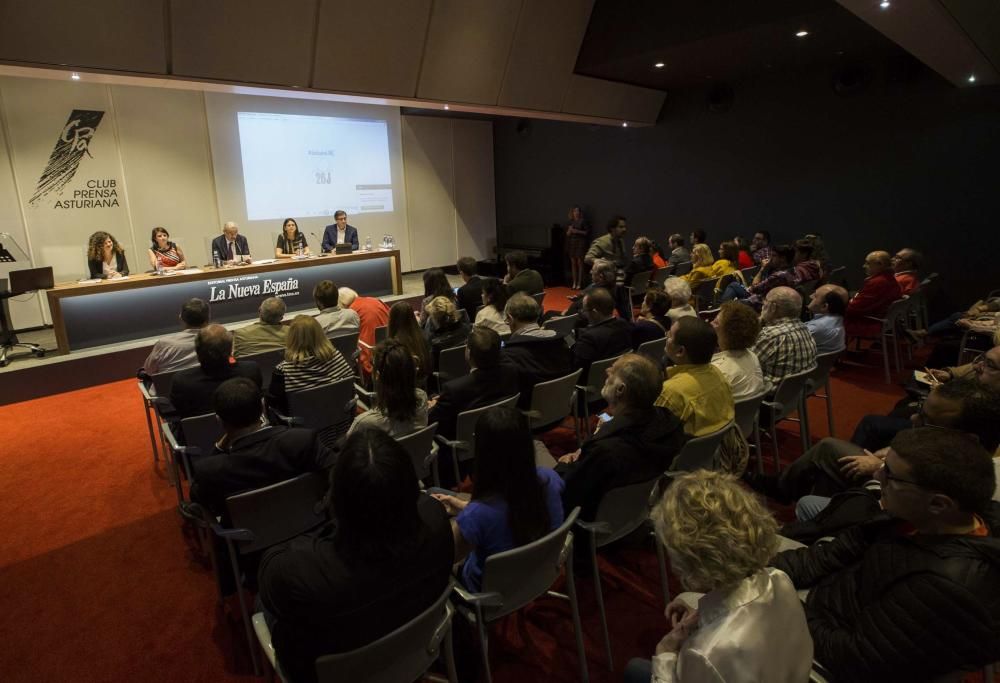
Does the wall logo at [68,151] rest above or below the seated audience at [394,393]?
above

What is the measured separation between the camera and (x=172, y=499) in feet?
A: 12.0

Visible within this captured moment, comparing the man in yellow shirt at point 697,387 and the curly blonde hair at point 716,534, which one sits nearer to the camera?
the curly blonde hair at point 716,534

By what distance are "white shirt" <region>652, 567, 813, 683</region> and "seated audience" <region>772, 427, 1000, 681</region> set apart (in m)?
0.26

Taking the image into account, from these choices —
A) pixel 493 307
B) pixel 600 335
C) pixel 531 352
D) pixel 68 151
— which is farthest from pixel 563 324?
pixel 68 151

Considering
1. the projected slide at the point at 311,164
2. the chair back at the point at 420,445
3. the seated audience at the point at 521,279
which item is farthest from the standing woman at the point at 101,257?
the chair back at the point at 420,445

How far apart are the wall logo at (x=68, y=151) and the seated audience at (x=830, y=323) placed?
349 inches

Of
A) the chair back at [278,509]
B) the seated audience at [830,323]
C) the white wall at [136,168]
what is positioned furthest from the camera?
the white wall at [136,168]

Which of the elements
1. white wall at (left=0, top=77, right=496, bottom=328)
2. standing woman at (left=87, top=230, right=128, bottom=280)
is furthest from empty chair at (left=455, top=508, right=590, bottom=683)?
white wall at (left=0, top=77, right=496, bottom=328)

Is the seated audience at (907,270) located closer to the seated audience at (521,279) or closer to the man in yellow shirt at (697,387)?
the seated audience at (521,279)

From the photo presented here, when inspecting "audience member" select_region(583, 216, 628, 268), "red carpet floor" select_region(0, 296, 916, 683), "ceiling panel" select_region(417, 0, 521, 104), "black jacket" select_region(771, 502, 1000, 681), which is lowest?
"red carpet floor" select_region(0, 296, 916, 683)

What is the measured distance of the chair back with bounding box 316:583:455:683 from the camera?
1.37 meters

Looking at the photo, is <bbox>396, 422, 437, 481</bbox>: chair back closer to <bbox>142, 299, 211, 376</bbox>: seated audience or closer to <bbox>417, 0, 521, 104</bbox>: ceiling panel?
<bbox>142, 299, 211, 376</bbox>: seated audience

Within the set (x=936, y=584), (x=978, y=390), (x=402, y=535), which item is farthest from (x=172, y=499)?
(x=978, y=390)

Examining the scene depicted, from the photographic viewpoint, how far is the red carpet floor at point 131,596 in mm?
2342
